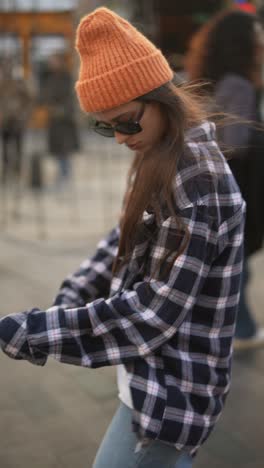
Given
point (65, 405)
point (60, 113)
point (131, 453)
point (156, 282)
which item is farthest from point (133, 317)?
point (60, 113)

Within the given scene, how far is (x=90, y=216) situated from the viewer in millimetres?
8766

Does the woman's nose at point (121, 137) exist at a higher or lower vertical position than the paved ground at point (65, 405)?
higher

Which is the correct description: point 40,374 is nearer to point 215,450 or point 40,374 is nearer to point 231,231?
point 215,450

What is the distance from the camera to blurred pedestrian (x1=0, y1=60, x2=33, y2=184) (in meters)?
7.91

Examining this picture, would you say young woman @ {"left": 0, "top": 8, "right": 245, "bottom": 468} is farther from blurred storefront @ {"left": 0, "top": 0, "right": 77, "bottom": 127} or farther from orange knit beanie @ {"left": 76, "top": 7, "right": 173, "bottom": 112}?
blurred storefront @ {"left": 0, "top": 0, "right": 77, "bottom": 127}

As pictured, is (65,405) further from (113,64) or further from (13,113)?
(13,113)

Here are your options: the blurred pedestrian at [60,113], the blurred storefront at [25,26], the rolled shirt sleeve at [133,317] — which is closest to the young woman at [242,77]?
the rolled shirt sleeve at [133,317]

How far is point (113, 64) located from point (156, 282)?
1.84 feet

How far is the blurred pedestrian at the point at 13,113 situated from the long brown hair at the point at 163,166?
19.5ft

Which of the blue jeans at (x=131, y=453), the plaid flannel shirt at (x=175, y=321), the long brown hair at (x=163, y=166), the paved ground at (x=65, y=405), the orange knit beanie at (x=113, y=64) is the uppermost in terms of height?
the orange knit beanie at (x=113, y=64)

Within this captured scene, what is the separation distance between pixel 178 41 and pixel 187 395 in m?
4.42

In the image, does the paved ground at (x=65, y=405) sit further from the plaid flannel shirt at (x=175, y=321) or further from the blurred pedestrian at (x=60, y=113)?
the blurred pedestrian at (x=60, y=113)

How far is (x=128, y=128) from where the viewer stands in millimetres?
1807

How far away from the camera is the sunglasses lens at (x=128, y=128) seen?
5.90ft
